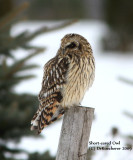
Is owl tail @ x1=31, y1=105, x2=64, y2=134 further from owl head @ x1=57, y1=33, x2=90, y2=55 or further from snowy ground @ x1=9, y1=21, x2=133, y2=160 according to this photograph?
snowy ground @ x1=9, y1=21, x2=133, y2=160

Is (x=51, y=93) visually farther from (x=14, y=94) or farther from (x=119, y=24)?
(x=119, y=24)

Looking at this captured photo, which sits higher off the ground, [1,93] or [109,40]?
[109,40]

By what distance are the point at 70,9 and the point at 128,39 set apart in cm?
735

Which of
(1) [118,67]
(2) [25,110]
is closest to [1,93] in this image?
(2) [25,110]

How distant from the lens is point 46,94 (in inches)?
164

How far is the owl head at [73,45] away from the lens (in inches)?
170

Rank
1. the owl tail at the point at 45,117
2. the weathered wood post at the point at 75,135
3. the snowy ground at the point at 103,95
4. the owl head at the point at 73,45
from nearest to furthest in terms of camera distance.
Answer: the weathered wood post at the point at 75,135 → the owl tail at the point at 45,117 → the owl head at the point at 73,45 → the snowy ground at the point at 103,95

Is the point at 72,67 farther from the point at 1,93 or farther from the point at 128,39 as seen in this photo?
the point at 128,39

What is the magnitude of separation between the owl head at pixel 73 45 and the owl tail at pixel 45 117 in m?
0.60

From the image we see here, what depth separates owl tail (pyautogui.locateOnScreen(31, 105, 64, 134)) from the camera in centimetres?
393

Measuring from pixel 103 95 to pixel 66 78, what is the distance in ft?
26.0

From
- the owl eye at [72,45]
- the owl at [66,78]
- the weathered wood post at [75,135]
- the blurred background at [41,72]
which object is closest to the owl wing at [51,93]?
the owl at [66,78]

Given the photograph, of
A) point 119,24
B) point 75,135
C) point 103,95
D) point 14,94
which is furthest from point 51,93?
point 119,24

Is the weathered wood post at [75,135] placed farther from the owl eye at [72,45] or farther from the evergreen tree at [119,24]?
the evergreen tree at [119,24]
